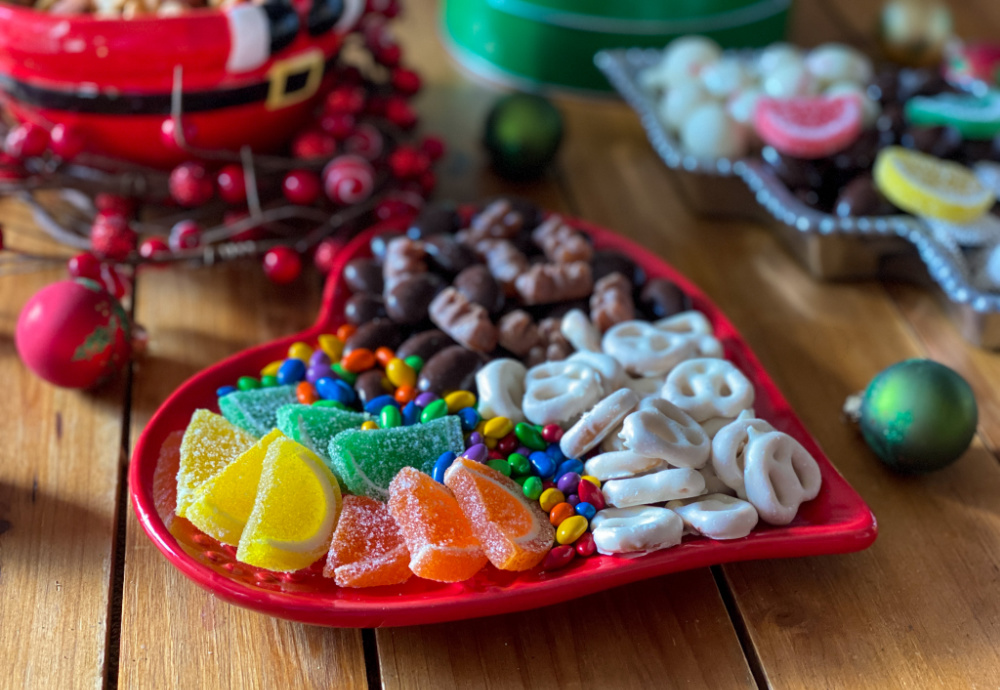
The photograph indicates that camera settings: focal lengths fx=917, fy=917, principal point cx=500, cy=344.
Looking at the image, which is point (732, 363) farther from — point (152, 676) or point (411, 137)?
point (411, 137)

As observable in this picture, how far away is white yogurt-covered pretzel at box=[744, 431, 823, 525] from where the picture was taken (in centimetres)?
65

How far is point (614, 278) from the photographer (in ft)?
2.78

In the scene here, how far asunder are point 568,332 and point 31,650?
0.47 metres

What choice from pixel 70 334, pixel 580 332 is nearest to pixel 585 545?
pixel 580 332

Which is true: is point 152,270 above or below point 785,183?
below

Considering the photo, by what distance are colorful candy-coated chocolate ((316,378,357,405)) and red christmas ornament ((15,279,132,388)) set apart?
0.20 meters

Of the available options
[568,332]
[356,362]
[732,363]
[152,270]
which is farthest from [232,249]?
[732,363]

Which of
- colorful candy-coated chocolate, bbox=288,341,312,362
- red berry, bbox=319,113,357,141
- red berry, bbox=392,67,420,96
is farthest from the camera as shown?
red berry, bbox=392,67,420,96

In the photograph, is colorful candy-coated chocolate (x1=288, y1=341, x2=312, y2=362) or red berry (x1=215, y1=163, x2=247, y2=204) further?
red berry (x1=215, y1=163, x2=247, y2=204)

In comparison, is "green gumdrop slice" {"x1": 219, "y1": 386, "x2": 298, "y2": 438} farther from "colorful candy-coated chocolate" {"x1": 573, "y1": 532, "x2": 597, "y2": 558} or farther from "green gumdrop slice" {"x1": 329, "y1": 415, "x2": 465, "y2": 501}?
"colorful candy-coated chocolate" {"x1": 573, "y1": 532, "x2": 597, "y2": 558}

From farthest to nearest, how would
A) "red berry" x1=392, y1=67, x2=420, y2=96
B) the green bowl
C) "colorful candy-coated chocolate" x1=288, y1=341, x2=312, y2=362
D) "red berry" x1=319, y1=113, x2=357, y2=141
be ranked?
the green bowl, "red berry" x1=392, y1=67, x2=420, y2=96, "red berry" x1=319, y1=113, x2=357, y2=141, "colorful candy-coated chocolate" x1=288, y1=341, x2=312, y2=362

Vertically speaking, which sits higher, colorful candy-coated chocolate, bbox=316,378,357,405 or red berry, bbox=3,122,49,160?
red berry, bbox=3,122,49,160

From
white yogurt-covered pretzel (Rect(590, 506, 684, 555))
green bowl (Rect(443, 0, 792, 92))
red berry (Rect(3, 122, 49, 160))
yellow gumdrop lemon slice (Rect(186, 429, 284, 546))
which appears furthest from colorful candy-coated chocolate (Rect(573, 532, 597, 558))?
green bowl (Rect(443, 0, 792, 92))

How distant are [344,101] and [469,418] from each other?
0.47 m
